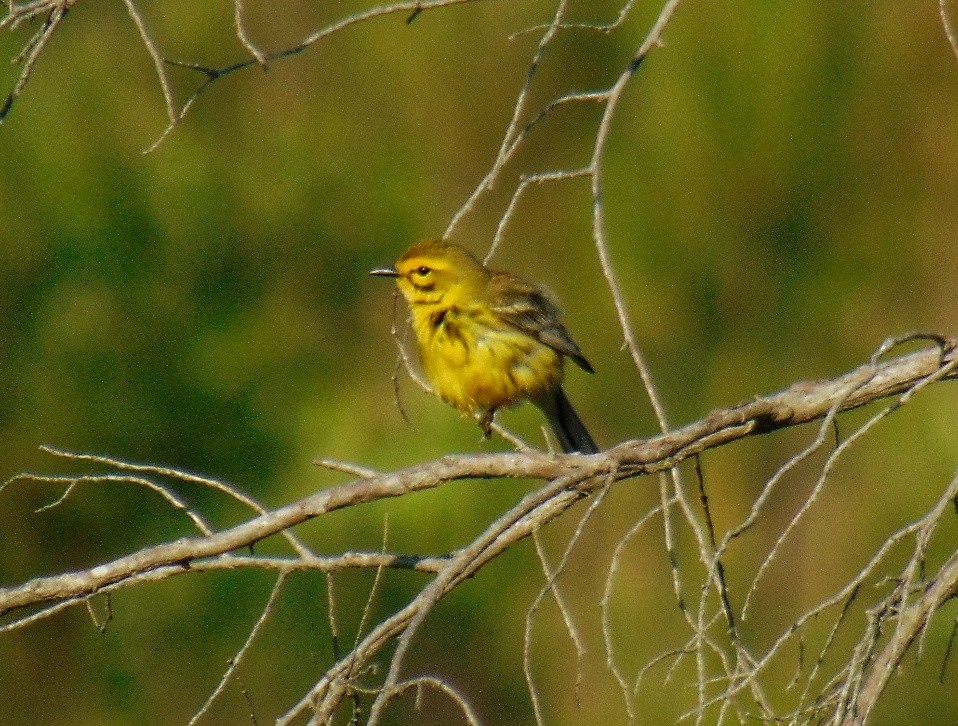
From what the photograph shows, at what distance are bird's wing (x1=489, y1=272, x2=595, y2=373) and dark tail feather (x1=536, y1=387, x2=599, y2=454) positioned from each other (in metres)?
0.19

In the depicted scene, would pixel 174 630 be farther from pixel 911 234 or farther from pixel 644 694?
pixel 911 234

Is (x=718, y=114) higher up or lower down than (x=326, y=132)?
lower down

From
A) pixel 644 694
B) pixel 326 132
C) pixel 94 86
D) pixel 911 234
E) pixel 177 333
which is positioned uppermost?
pixel 94 86

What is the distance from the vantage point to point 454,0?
3660 millimetres

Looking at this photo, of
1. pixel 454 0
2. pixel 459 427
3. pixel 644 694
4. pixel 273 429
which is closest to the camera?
pixel 454 0

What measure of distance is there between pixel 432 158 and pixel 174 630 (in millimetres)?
3087

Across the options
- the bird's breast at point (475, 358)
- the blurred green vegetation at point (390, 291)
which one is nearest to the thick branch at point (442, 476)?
the bird's breast at point (475, 358)

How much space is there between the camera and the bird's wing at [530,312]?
232 inches

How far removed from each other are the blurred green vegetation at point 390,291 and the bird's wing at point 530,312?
2.56 m

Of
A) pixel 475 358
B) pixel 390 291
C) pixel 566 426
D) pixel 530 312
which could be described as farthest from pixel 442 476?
pixel 390 291

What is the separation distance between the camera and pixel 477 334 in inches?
224

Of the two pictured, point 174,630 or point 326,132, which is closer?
point 174,630

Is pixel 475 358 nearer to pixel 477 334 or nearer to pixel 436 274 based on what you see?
pixel 477 334

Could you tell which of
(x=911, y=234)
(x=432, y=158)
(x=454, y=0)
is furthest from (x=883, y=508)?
(x=454, y=0)
